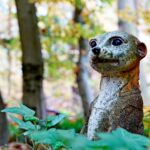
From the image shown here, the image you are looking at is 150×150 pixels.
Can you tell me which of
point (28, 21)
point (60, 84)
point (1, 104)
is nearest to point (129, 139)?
point (1, 104)

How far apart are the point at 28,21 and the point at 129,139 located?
3.82 meters

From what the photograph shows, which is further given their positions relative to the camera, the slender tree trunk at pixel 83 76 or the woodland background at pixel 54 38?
the slender tree trunk at pixel 83 76

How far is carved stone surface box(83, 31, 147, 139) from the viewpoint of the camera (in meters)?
1.71

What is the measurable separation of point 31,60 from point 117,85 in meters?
3.03

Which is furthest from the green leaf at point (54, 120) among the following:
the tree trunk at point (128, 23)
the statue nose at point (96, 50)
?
the tree trunk at point (128, 23)

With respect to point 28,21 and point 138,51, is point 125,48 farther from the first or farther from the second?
point 28,21

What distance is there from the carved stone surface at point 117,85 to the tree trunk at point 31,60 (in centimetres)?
296

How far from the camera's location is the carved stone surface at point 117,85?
5.61 feet

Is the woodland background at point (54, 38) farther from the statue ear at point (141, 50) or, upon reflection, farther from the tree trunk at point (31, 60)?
the statue ear at point (141, 50)

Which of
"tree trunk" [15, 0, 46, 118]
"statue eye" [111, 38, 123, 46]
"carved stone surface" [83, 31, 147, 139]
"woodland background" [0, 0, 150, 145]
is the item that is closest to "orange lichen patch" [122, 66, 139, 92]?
"carved stone surface" [83, 31, 147, 139]

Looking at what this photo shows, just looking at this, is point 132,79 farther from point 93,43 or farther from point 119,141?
point 119,141

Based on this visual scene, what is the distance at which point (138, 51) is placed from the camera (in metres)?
1.79

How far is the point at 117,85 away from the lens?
1.78 meters

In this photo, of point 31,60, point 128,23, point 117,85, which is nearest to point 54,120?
point 117,85
